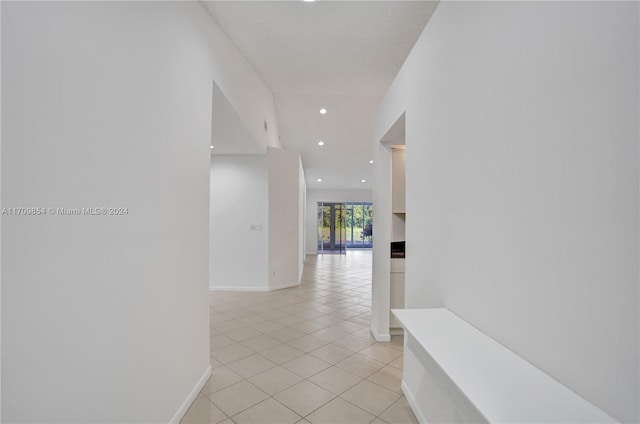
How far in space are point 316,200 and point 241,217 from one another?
7114 mm

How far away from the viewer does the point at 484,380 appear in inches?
39.1

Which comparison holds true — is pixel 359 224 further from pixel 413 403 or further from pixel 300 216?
pixel 413 403

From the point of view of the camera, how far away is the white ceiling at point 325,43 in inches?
105

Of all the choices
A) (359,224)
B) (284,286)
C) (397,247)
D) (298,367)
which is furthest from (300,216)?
(359,224)

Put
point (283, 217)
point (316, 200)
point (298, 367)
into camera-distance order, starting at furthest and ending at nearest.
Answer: point (316, 200), point (283, 217), point (298, 367)

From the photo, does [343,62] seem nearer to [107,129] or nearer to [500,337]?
[107,129]

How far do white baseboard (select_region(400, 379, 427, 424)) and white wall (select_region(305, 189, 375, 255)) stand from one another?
33.7ft

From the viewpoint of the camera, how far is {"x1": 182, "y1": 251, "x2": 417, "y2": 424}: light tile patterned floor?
2166 mm

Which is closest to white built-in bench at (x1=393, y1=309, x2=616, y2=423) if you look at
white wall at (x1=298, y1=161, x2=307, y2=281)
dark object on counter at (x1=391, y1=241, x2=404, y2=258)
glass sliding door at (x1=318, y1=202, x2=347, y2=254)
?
dark object on counter at (x1=391, y1=241, x2=404, y2=258)

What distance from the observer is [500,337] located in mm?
1271

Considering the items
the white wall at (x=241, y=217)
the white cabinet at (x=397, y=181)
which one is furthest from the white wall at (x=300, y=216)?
the white cabinet at (x=397, y=181)

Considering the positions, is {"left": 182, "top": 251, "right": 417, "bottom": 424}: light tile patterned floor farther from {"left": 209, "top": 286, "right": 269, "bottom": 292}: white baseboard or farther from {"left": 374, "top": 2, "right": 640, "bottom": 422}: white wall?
{"left": 374, "top": 2, "right": 640, "bottom": 422}: white wall

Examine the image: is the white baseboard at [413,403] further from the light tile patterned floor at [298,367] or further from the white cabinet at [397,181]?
the white cabinet at [397,181]

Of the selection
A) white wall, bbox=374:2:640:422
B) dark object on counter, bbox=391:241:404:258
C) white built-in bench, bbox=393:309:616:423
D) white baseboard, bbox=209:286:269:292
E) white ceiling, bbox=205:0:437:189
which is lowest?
white baseboard, bbox=209:286:269:292
